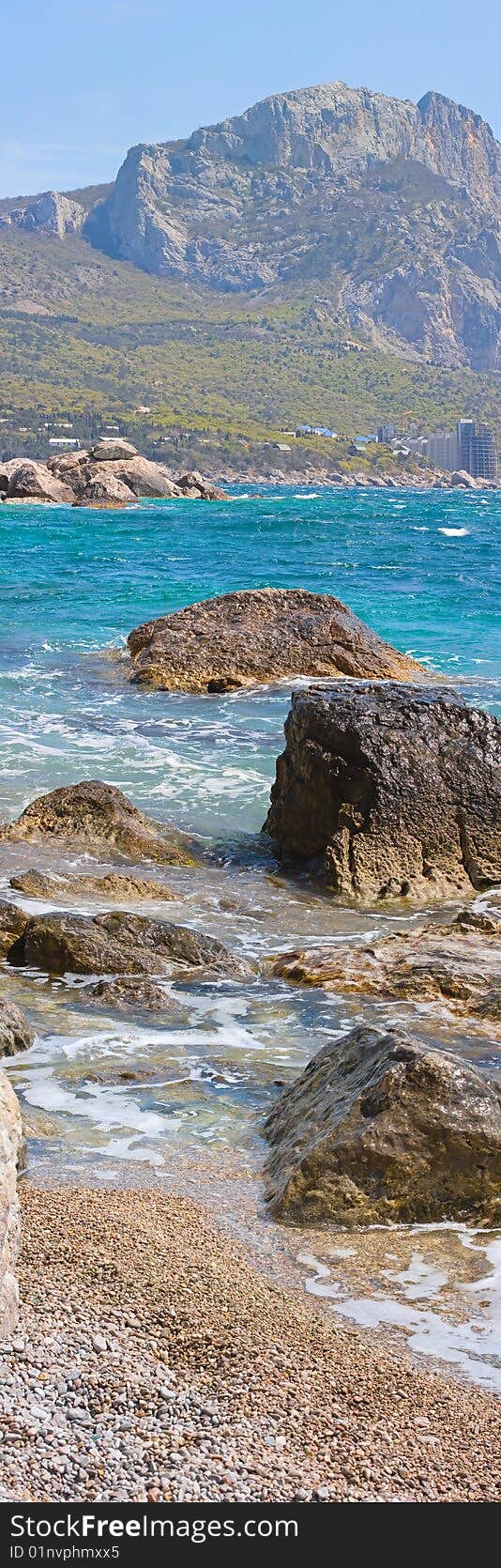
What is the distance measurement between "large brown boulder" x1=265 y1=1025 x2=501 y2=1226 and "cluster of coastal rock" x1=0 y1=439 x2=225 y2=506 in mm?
71918

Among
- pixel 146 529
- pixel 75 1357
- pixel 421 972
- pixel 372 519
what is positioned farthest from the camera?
pixel 372 519

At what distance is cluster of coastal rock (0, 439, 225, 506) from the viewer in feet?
243

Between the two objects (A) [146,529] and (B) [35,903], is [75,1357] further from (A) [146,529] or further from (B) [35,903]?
(A) [146,529]

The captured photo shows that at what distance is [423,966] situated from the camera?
6961 mm

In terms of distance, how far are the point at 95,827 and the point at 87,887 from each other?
1.21 m

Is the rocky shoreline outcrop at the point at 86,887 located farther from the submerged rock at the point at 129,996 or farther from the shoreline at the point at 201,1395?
the shoreline at the point at 201,1395

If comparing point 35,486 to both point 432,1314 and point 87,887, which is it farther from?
point 432,1314

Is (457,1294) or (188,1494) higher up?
(188,1494)

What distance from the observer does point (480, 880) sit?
9.16 meters

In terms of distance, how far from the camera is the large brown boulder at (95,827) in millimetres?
9547

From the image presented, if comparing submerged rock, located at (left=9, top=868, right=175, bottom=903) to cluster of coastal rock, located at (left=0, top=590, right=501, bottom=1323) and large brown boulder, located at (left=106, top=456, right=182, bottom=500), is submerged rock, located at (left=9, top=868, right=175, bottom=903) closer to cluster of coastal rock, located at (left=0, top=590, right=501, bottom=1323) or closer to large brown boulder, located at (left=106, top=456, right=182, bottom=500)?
cluster of coastal rock, located at (left=0, top=590, right=501, bottom=1323)

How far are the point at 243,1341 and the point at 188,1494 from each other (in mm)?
701

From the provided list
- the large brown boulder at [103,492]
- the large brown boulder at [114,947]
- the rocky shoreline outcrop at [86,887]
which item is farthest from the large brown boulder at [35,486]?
the large brown boulder at [114,947]

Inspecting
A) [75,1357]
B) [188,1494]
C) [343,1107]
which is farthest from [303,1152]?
→ [188,1494]
